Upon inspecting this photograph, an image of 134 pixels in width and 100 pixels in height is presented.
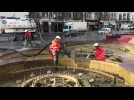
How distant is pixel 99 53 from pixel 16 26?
96.4 inches

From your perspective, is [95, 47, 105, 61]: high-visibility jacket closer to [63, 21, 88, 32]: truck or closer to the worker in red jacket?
the worker in red jacket

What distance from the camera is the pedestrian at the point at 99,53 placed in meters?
13.8

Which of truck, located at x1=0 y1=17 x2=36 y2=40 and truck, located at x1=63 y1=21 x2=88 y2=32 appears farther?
truck, located at x1=63 y1=21 x2=88 y2=32

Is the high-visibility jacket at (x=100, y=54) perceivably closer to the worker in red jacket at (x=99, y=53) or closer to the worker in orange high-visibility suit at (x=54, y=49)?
the worker in red jacket at (x=99, y=53)

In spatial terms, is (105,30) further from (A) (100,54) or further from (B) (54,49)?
(B) (54,49)

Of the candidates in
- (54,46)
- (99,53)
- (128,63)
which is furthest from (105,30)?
(54,46)

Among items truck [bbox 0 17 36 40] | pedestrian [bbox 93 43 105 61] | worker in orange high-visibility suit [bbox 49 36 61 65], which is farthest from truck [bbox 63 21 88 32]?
truck [bbox 0 17 36 40]

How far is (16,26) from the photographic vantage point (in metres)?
14.3

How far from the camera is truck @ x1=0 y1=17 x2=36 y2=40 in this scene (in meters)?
13.9

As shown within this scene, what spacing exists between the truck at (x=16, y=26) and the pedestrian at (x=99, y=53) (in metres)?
1.76

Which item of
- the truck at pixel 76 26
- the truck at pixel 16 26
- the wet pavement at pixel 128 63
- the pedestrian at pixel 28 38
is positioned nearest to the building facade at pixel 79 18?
the truck at pixel 76 26

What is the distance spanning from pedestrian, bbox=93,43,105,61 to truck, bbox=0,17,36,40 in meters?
1.76
